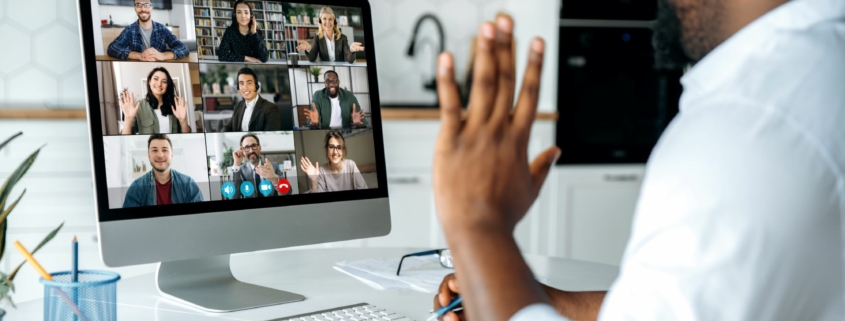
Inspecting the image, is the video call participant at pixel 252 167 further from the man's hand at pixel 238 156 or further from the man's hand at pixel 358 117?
the man's hand at pixel 358 117

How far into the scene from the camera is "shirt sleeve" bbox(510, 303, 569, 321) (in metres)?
0.62

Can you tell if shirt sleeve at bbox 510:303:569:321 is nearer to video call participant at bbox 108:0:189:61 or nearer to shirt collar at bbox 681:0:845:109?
shirt collar at bbox 681:0:845:109

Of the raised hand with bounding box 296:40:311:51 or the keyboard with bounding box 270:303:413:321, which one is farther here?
the raised hand with bounding box 296:40:311:51

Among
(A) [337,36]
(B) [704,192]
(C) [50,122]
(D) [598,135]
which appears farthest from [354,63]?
(D) [598,135]

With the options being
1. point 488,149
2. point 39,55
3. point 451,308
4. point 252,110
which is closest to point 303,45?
point 252,110

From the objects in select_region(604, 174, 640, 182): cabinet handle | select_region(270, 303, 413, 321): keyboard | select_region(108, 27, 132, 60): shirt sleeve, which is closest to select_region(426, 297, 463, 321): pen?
select_region(270, 303, 413, 321): keyboard

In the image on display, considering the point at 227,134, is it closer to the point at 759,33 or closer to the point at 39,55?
the point at 759,33

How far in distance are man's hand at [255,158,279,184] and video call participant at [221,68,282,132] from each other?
0.06 m

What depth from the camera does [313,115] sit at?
128 centimetres

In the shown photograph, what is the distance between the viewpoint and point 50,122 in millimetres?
2623

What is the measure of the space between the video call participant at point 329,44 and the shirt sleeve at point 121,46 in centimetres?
28

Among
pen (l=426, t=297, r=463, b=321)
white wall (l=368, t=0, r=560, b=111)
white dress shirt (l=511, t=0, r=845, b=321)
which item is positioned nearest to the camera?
white dress shirt (l=511, t=0, r=845, b=321)

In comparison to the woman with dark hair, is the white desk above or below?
below

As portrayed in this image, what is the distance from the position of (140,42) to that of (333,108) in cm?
33
